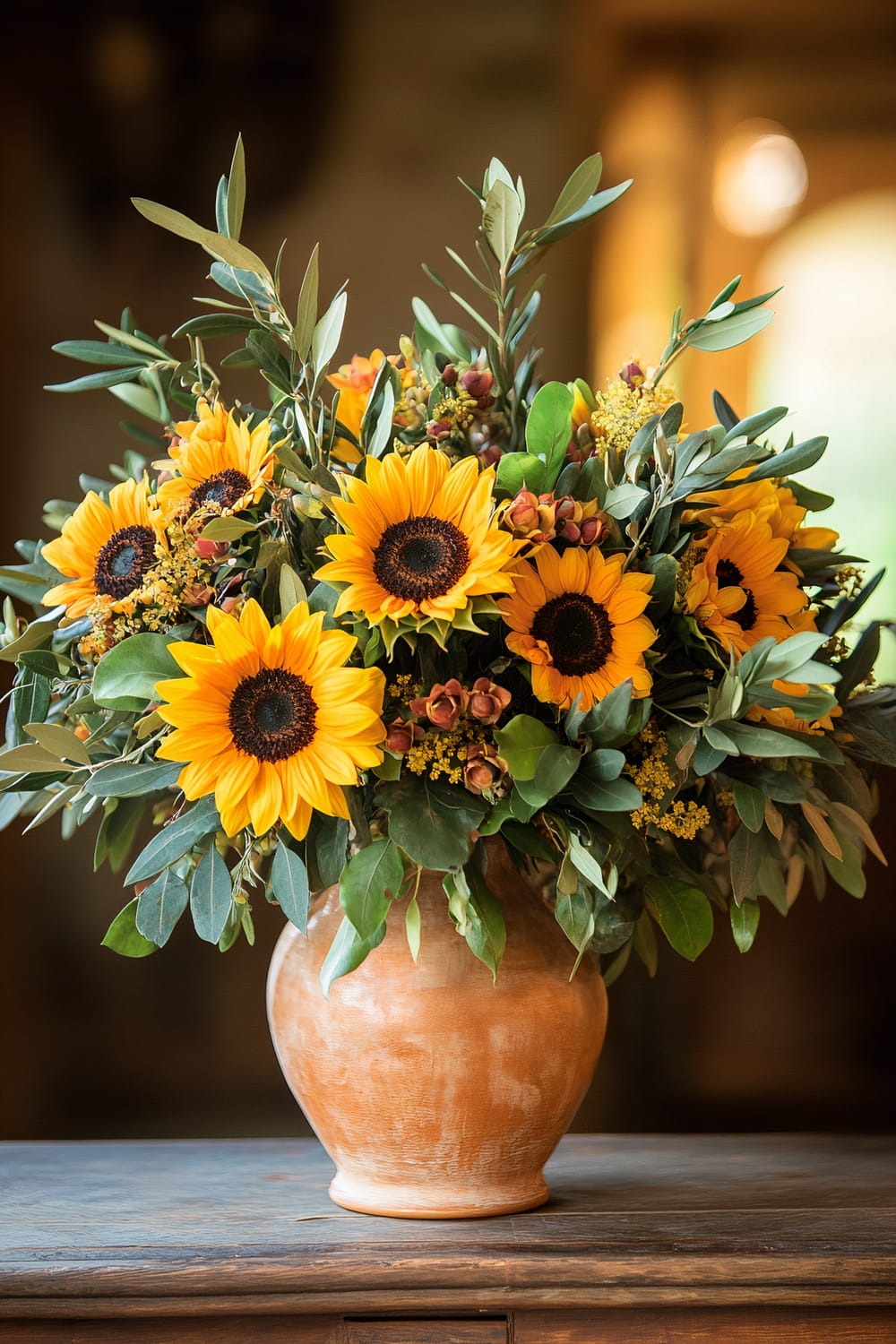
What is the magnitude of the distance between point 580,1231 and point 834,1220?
17cm

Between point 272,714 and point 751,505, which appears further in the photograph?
point 751,505

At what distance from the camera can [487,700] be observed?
671 millimetres

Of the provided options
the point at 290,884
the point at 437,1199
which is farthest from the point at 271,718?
the point at 437,1199

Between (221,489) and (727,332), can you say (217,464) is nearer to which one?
(221,489)

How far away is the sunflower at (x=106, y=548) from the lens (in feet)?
2.43

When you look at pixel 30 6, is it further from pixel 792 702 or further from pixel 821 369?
pixel 792 702

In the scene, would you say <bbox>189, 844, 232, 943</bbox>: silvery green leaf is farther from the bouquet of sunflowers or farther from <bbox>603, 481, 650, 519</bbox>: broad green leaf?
<bbox>603, 481, 650, 519</bbox>: broad green leaf

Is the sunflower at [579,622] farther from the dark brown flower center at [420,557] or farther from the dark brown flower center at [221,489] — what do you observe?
the dark brown flower center at [221,489]

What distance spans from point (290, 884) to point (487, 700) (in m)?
0.16

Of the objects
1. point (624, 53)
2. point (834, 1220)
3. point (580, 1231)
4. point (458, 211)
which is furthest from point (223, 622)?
point (624, 53)

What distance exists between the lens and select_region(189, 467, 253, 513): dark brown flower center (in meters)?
0.72

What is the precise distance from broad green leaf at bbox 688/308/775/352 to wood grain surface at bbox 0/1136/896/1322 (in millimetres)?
530

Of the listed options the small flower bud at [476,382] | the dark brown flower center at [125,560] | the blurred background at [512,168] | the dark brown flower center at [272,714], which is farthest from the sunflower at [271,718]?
the blurred background at [512,168]

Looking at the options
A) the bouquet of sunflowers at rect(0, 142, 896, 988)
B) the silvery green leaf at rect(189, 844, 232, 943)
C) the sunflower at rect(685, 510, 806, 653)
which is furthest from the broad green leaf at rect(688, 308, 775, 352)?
the silvery green leaf at rect(189, 844, 232, 943)
